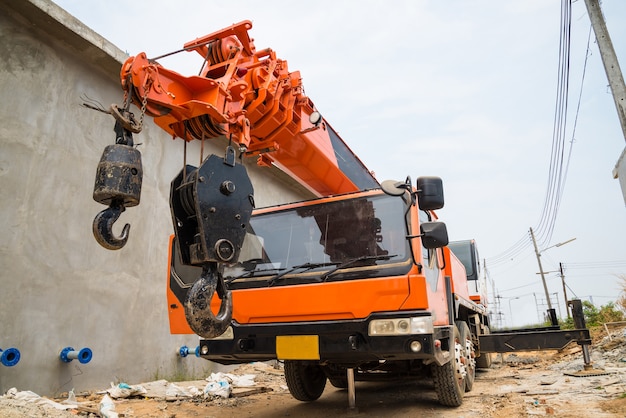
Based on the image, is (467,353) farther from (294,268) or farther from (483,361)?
(483,361)

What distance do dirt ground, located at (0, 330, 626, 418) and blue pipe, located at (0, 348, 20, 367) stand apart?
361 mm

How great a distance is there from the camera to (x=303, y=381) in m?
4.91

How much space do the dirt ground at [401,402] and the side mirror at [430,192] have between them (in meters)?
1.95

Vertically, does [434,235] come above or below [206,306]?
above

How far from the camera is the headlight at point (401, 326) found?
10.1 feet

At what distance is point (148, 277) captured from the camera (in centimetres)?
646

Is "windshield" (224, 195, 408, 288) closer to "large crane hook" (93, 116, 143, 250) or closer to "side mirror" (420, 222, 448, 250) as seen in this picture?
"side mirror" (420, 222, 448, 250)

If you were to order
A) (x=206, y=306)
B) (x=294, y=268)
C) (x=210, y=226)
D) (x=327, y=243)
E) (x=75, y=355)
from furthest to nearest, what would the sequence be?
1. (x=75, y=355)
2. (x=327, y=243)
3. (x=294, y=268)
4. (x=210, y=226)
5. (x=206, y=306)

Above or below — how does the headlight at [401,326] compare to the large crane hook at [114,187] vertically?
below

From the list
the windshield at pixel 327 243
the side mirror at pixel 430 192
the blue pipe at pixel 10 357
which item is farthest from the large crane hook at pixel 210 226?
the blue pipe at pixel 10 357

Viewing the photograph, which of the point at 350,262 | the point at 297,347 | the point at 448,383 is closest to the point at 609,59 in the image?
the point at 448,383

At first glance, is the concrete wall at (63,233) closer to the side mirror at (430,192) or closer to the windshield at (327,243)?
the windshield at (327,243)

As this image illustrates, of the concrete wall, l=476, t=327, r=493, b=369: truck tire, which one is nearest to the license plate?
the concrete wall

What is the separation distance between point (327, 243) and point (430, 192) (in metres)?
0.97
